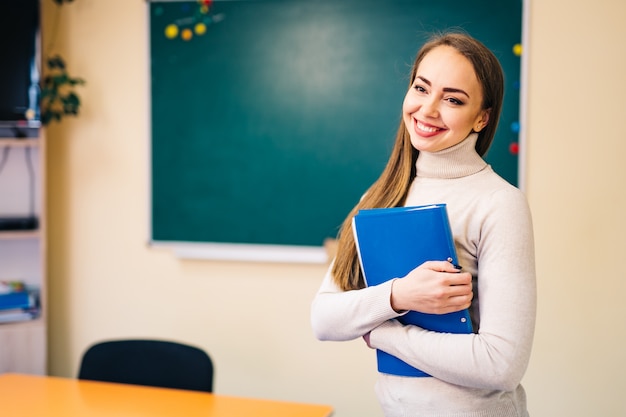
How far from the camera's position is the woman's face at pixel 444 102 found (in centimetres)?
124

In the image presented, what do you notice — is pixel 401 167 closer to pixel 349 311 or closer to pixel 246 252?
pixel 349 311

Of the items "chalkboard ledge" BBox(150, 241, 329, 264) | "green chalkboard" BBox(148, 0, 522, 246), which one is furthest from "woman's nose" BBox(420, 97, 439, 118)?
"chalkboard ledge" BBox(150, 241, 329, 264)

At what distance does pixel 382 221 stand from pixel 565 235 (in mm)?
1742

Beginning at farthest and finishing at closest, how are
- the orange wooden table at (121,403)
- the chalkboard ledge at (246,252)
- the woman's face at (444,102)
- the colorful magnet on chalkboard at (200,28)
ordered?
the colorful magnet on chalkboard at (200,28)
the chalkboard ledge at (246,252)
the orange wooden table at (121,403)
the woman's face at (444,102)

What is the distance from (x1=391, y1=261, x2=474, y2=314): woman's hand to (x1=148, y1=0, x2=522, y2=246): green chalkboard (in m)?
1.70

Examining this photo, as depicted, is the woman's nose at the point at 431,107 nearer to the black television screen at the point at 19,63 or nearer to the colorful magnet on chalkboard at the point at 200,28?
the colorful magnet on chalkboard at the point at 200,28

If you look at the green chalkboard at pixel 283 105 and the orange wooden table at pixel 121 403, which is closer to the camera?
the orange wooden table at pixel 121 403

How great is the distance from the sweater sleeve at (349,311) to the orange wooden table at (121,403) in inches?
21.4

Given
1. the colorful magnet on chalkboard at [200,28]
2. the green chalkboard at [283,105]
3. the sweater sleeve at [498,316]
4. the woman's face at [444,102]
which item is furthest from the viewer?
the colorful magnet on chalkboard at [200,28]

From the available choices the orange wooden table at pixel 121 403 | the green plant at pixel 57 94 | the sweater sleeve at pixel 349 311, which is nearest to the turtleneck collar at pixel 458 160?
the sweater sleeve at pixel 349 311

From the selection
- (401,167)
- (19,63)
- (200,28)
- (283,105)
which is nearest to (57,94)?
(19,63)

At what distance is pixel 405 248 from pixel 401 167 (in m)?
0.23

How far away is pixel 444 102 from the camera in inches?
49.1

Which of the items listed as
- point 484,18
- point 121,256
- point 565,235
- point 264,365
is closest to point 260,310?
point 264,365
